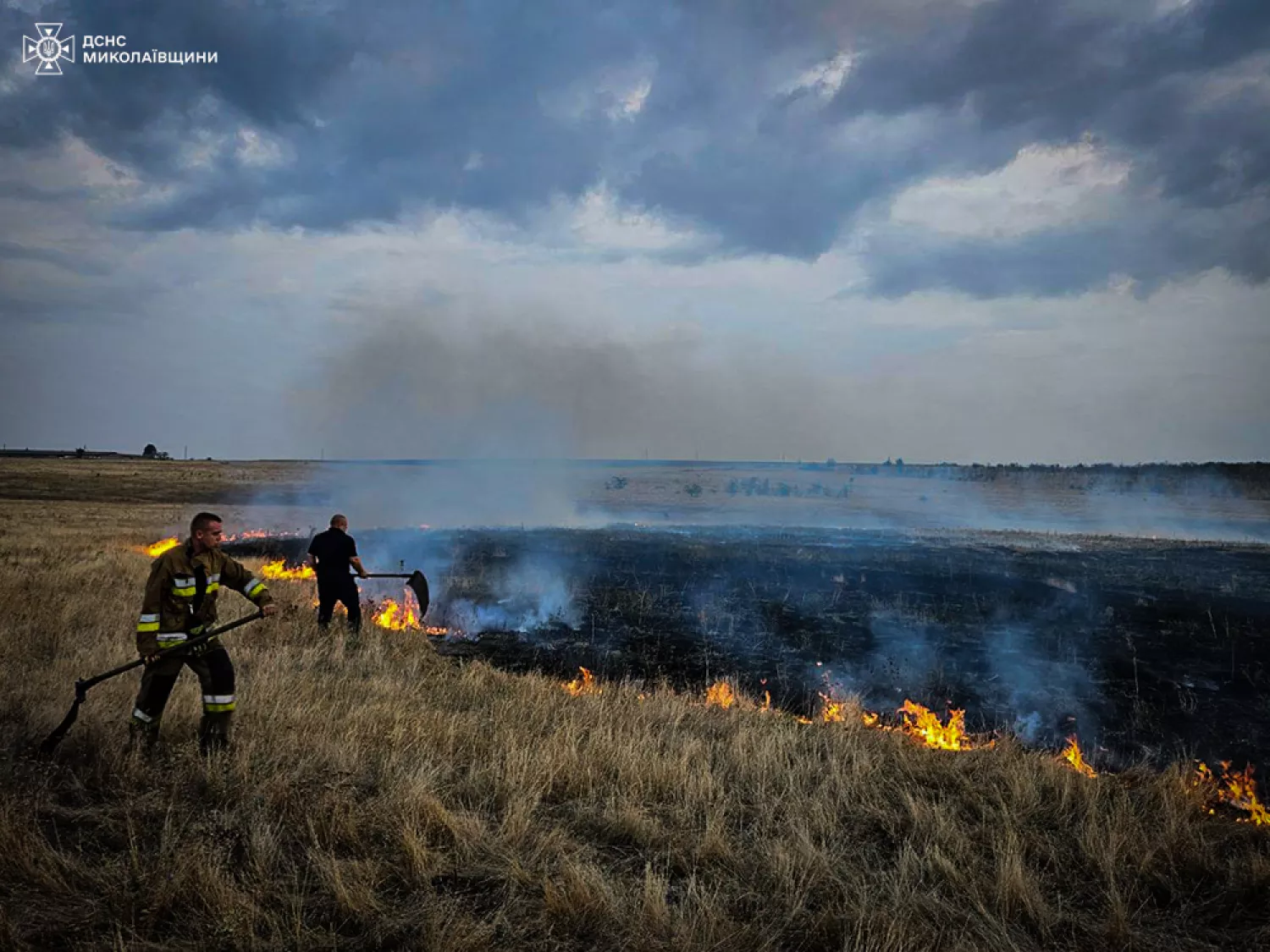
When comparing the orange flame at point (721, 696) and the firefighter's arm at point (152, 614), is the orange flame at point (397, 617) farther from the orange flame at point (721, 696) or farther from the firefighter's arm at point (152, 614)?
the firefighter's arm at point (152, 614)

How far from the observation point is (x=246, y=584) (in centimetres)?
674

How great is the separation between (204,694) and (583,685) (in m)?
5.68

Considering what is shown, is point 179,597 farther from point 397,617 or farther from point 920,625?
point 920,625

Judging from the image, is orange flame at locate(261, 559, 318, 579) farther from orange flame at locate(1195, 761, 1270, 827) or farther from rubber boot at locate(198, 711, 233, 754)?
orange flame at locate(1195, 761, 1270, 827)

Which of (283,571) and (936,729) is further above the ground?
(283,571)

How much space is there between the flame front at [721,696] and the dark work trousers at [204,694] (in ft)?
19.2

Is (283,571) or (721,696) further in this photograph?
(283,571)

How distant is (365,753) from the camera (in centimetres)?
655

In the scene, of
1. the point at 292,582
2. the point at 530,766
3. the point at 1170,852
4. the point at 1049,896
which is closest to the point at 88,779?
the point at 530,766

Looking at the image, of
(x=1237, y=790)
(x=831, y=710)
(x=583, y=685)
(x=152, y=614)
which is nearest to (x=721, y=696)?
(x=831, y=710)

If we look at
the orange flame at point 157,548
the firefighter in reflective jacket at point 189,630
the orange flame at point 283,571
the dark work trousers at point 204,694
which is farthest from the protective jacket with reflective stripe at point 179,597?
the orange flame at point 157,548

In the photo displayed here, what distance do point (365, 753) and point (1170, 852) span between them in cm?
674

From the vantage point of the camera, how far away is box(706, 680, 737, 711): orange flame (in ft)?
32.4

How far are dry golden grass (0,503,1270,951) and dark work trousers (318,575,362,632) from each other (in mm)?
3452
